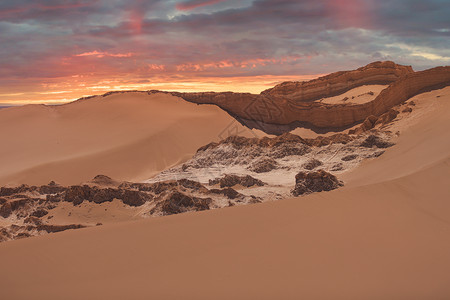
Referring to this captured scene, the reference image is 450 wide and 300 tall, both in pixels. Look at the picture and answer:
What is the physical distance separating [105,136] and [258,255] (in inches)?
523

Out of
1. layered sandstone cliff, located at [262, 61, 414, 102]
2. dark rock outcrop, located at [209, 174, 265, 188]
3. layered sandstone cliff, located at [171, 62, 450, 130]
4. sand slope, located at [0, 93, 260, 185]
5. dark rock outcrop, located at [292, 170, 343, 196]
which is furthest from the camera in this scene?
layered sandstone cliff, located at [262, 61, 414, 102]

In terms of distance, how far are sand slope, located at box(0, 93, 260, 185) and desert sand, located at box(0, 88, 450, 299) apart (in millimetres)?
8274

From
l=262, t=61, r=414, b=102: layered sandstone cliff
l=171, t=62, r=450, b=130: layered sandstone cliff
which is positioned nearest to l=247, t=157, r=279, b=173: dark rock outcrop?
l=171, t=62, r=450, b=130: layered sandstone cliff

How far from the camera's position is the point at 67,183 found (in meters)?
11.6

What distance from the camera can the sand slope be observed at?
12.5m

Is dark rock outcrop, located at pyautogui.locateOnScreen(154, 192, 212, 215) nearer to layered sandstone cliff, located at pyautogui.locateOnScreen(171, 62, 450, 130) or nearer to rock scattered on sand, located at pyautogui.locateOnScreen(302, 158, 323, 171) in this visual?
rock scattered on sand, located at pyautogui.locateOnScreen(302, 158, 323, 171)

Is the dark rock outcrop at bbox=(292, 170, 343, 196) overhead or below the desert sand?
below

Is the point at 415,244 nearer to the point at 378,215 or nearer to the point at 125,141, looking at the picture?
the point at 378,215

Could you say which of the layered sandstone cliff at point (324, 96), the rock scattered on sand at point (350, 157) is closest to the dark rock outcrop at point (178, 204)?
the rock scattered on sand at point (350, 157)

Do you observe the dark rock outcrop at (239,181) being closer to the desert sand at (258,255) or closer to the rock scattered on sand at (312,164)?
the rock scattered on sand at (312,164)

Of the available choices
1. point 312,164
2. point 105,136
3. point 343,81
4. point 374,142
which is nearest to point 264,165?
point 312,164

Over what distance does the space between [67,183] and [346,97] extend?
12034 millimetres

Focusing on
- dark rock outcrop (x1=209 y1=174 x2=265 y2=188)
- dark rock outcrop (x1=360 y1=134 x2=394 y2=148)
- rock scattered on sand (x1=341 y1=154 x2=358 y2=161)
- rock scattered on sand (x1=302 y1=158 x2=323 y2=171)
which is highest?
dark rock outcrop (x1=360 y1=134 x2=394 y2=148)

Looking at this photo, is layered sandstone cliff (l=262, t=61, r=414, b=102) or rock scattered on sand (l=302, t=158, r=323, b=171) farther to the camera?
layered sandstone cliff (l=262, t=61, r=414, b=102)
